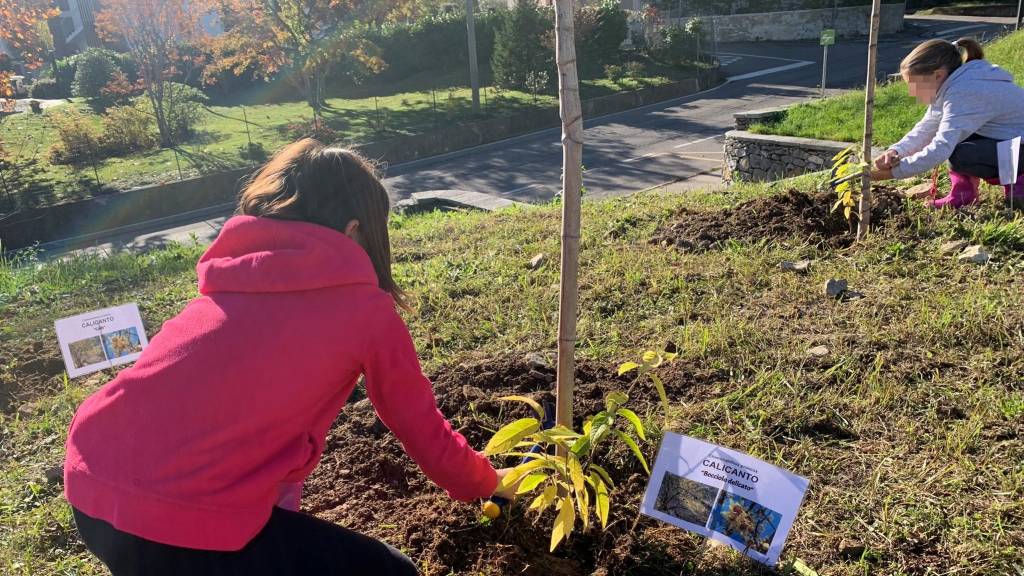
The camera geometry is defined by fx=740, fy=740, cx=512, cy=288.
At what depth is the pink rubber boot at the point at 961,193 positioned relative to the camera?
4.39 m

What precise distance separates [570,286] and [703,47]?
2807 cm

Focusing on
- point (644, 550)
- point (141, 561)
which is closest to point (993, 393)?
point (644, 550)

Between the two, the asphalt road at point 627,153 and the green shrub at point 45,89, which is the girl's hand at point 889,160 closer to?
the asphalt road at point 627,153

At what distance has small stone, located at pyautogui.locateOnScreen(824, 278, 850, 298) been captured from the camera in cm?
360

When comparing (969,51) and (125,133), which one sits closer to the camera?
(969,51)

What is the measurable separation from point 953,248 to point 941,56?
122 cm

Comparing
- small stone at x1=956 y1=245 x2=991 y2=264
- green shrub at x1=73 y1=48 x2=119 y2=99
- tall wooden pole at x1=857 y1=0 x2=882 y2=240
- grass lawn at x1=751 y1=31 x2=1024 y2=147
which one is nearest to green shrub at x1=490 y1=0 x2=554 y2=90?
green shrub at x1=73 y1=48 x2=119 y2=99

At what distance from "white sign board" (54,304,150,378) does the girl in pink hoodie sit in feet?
6.92

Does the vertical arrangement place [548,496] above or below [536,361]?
above

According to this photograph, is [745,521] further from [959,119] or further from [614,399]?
[959,119]

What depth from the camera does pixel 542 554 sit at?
2189mm

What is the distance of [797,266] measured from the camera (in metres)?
4.00

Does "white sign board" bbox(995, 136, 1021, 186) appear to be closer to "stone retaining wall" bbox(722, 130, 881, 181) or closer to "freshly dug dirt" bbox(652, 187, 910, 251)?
"freshly dug dirt" bbox(652, 187, 910, 251)

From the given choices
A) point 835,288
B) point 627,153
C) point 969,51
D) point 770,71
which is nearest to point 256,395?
point 835,288
